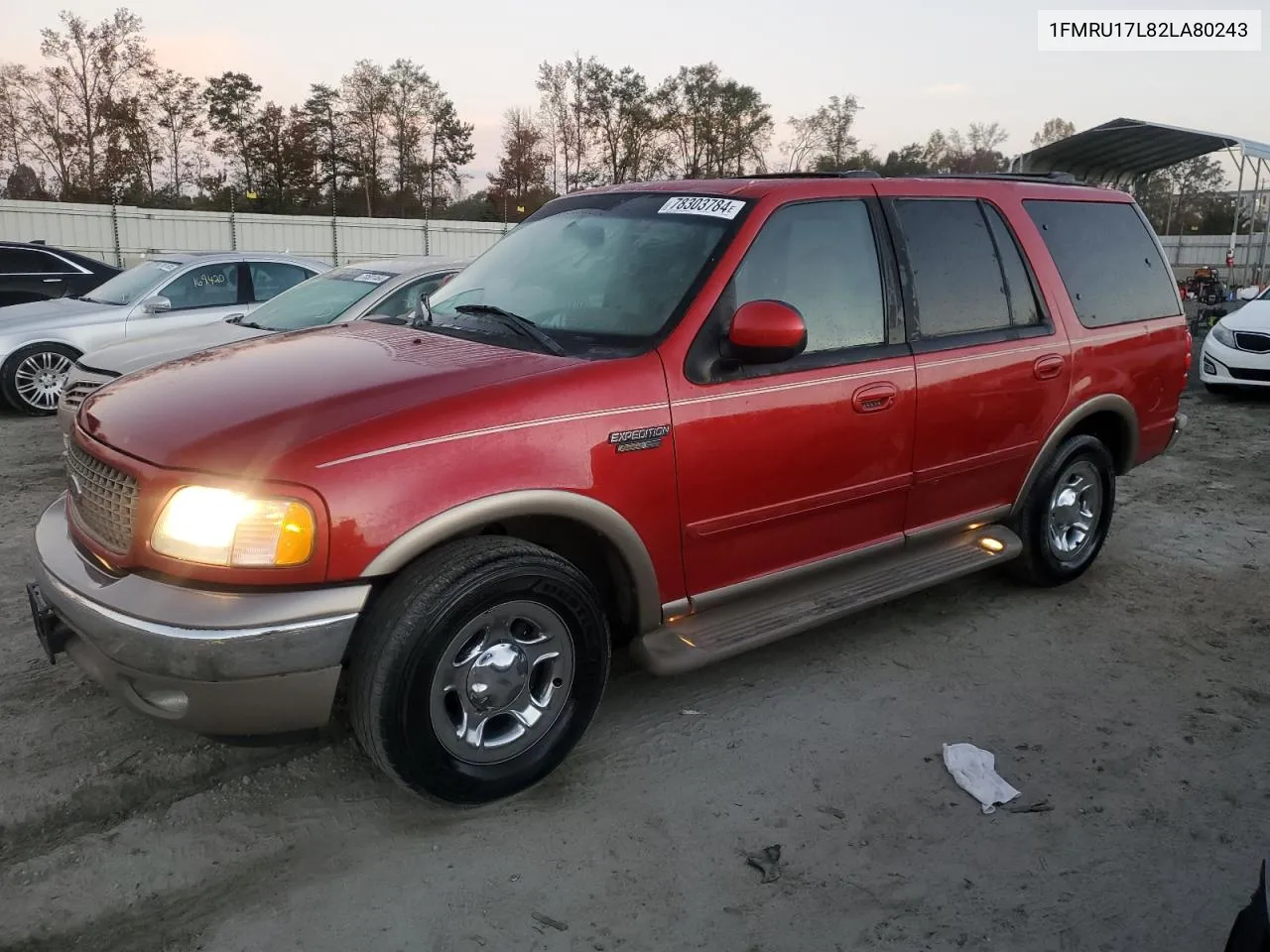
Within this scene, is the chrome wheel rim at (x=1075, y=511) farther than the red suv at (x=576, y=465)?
Yes

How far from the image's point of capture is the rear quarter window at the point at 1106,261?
476 centimetres

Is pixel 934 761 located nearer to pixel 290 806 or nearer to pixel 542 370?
pixel 542 370

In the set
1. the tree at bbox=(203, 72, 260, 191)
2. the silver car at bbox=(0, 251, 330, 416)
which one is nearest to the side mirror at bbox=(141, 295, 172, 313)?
the silver car at bbox=(0, 251, 330, 416)

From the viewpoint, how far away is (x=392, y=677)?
108 inches

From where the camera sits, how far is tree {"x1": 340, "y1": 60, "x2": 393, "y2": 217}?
56.5 m

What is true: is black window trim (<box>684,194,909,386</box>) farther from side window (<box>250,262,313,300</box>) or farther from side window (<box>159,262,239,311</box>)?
side window (<box>159,262,239,311</box>)

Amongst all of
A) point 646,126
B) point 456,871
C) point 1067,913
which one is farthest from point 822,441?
point 646,126

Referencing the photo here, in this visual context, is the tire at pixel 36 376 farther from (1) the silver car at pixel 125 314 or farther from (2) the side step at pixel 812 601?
(2) the side step at pixel 812 601

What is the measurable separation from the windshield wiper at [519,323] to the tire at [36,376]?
7.07m

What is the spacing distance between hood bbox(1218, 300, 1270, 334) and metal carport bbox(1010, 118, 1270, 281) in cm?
705

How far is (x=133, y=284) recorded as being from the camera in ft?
31.2

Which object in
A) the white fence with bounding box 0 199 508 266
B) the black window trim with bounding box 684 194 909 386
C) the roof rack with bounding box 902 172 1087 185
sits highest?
the white fence with bounding box 0 199 508 266

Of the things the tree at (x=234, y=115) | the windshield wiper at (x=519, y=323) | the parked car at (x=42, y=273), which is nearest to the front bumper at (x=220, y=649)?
the windshield wiper at (x=519, y=323)

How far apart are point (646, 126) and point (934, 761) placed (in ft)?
208
